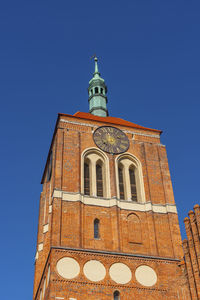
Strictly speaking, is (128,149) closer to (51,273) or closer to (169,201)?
(169,201)

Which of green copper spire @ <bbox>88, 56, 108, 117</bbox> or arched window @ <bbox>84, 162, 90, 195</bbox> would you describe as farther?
green copper spire @ <bbox>88, 56, 108, 117</bbox>

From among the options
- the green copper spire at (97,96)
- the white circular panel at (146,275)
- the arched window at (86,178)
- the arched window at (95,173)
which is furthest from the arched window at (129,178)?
the green copper spire at (97,96)

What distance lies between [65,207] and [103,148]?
5.57 meters

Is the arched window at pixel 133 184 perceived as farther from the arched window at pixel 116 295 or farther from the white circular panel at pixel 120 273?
the arched window at pixel 116 295

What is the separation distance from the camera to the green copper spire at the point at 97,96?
127ft

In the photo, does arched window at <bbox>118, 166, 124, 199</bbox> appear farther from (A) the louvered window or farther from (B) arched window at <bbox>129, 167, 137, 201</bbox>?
(A) the louvered window

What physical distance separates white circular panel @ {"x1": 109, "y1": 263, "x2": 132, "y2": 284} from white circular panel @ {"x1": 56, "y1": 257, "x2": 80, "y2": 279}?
1899mm

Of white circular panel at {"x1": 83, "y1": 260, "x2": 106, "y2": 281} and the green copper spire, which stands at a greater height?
the green copper spire

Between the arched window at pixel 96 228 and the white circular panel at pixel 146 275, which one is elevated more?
the arched window at pixel 96 228

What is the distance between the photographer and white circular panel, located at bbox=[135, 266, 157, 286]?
84.2ft

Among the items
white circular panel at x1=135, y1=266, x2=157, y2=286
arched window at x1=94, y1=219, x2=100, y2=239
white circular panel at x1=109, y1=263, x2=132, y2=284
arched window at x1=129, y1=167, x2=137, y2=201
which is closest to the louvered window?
arched window at x1=94, y1=219, x2=100, y2=239

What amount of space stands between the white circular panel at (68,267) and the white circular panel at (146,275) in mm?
3345

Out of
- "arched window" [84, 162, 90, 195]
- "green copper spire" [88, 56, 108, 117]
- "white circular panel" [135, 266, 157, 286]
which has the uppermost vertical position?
"green copper spire" [88, 56, 108, 117]

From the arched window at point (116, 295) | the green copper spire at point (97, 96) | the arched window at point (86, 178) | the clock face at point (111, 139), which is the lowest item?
the arched window at point (116, 295)
